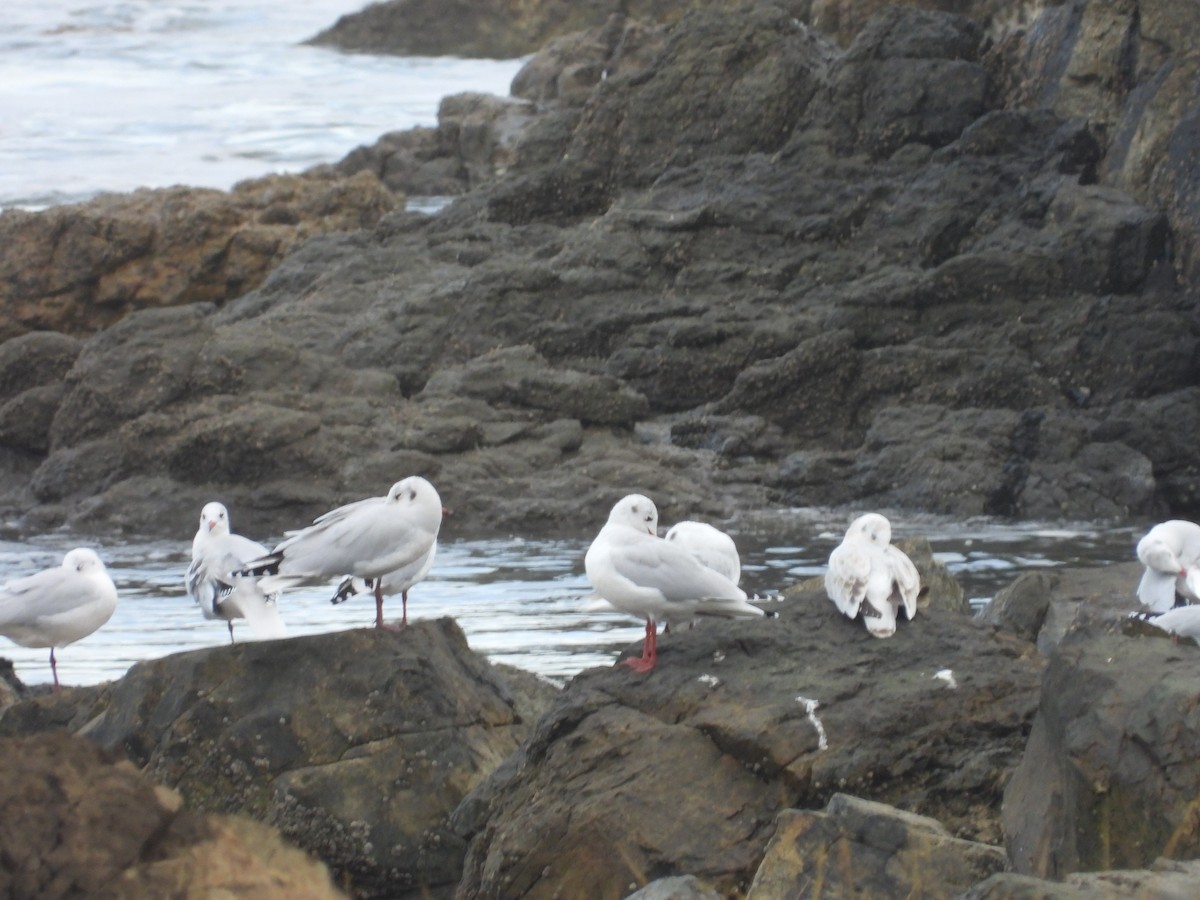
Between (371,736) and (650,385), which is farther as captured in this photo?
(650,385)

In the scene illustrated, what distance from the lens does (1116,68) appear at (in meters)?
21.8

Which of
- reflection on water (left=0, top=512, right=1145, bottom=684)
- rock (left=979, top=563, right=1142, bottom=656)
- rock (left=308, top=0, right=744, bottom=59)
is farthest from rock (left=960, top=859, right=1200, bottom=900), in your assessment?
rock (left=308, top=0, right=744, bottom=59)

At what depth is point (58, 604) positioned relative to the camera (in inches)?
356

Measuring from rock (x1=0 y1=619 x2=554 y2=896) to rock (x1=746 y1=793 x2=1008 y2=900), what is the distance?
203cm

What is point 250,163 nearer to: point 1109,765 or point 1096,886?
point 1109,765

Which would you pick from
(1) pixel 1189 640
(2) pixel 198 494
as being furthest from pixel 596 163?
(1) pixel 1189 640

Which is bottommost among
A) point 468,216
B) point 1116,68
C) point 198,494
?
point 198,494

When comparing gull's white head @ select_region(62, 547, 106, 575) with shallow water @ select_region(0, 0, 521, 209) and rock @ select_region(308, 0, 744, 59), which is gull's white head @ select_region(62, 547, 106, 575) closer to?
shallow water @ select_region(0, 0, 521, 209)

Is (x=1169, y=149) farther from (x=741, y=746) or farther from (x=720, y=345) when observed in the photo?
(x=741, y=746)

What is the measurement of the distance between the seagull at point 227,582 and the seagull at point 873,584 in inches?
96.4

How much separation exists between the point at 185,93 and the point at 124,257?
110 feet

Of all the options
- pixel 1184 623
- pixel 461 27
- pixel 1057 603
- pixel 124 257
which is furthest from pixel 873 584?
pixel 461 27

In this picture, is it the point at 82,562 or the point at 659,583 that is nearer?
the point at 659,583

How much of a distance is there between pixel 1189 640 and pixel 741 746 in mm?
2121
